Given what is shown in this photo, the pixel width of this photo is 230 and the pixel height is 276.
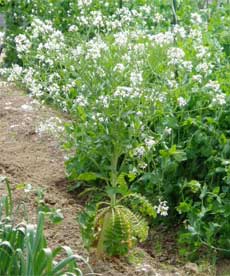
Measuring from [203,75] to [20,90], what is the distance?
11.9 feet

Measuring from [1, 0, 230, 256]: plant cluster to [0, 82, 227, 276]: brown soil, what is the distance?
5.7 inches

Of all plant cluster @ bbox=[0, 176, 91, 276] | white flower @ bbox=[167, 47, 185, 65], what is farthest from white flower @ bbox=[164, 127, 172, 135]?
plant cluster @ bbox=[0, 176, 91, 276]

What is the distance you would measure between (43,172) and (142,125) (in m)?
1.84

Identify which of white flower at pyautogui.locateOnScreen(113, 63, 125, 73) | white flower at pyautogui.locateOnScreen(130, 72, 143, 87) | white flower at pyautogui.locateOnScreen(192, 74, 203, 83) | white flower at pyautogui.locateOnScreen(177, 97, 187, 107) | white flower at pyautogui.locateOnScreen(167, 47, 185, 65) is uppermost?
white flower at pyautogui.locateOnScreen(167, 47, 185, 65)

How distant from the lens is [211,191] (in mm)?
5500

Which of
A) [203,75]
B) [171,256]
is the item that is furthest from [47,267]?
[203,75]

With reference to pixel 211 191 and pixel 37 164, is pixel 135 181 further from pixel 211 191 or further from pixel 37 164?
pixel 37 164

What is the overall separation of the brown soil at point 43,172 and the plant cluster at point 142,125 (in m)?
0.14

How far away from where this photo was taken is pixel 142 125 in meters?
4.95

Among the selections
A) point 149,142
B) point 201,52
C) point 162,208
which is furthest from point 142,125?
point 201,52

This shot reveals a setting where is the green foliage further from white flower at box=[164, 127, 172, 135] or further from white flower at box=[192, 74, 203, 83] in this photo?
white flower at box=[192, 74, 203, 83]

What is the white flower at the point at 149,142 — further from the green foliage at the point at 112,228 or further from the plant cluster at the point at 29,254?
the plant cluster at the point at 29,254

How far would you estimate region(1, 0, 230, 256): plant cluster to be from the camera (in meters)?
4.92

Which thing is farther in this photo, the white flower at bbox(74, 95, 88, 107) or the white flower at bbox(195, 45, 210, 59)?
the white flower at bbox(195, 45, 210, 59)
